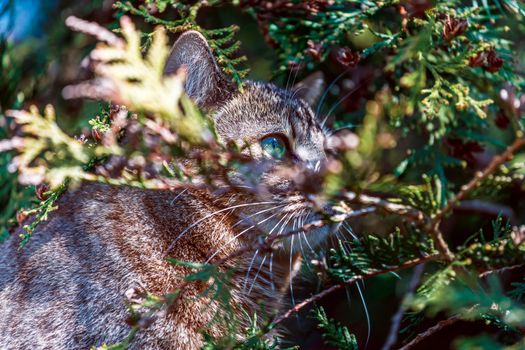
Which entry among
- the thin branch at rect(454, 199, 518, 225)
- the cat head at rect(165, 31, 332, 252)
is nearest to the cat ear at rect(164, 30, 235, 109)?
the cat head at rect(165, 31, 332, 252)

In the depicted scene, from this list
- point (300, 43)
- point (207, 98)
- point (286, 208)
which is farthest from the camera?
point (300, 43)

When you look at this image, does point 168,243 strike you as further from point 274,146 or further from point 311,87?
point 311,87

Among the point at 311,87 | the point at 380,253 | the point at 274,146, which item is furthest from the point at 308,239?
the point at 311,87

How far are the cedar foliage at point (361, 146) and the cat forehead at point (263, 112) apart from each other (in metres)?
0.18

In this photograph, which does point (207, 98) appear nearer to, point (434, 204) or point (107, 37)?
point (107, 37)

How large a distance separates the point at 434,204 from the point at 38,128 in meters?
0.87

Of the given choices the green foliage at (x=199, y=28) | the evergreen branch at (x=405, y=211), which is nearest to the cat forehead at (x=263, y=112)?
the green foliage at (x=199, y=28)

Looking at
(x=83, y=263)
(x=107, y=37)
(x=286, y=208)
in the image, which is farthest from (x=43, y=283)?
(x=107, y=37)

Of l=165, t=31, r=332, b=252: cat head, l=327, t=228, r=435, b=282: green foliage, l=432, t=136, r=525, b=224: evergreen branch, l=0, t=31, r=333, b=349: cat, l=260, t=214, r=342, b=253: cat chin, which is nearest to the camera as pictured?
l=432, t=136, r=525, b=224: evergreen branch

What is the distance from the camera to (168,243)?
2.04 m

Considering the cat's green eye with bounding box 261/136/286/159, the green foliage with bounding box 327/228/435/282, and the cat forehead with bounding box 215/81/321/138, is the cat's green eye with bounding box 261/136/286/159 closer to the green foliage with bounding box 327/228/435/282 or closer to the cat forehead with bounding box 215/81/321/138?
the cat forehead with bounding box 215/81/321/138

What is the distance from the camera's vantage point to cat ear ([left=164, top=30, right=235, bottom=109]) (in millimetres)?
2029

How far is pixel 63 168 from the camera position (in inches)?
50.7

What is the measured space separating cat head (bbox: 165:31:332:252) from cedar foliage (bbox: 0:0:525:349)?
10cm
